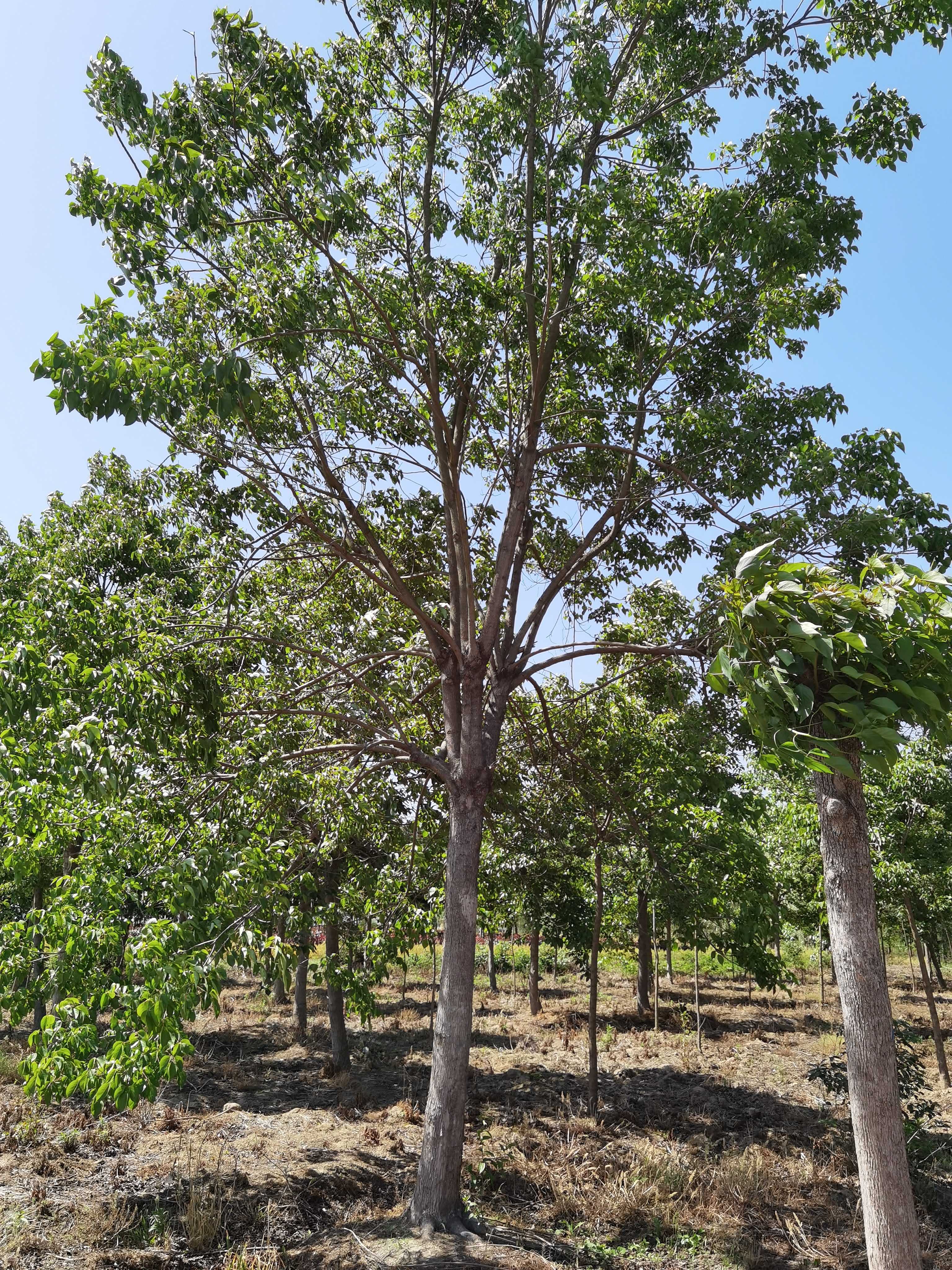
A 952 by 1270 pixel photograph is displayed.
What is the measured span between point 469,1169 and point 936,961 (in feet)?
57.2

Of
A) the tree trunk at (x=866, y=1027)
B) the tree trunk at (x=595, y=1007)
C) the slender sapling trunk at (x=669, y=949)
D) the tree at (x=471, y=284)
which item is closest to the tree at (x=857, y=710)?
the tree trunk at (x=866, y=1027)

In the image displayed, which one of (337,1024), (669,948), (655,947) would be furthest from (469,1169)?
(669,948)

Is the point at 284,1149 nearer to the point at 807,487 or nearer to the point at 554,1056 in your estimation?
the point at 554,1056

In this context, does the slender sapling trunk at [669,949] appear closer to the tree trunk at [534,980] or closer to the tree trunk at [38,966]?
the tree trunk at [534,980]

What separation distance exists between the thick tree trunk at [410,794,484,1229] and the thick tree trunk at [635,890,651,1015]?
1045 centimetres

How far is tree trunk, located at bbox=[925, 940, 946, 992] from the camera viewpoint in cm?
1634

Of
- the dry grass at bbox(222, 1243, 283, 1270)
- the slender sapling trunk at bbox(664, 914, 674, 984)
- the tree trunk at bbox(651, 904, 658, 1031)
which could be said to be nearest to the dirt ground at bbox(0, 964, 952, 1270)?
the dry grass at bbox(222, 1243, 283, 1270)

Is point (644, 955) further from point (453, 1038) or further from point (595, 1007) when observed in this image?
point (453, 1038)

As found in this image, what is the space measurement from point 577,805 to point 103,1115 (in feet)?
22.0

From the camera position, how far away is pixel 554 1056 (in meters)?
14.0

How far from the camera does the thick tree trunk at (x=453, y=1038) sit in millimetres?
6508

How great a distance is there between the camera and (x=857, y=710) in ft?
10.8

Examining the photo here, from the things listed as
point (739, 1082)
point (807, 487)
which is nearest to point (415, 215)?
point (807, 487)

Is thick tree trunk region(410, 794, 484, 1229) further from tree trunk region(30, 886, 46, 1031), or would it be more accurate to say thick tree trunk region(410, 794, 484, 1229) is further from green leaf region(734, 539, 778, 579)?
green leaf region(734, 539, 778, 579)
